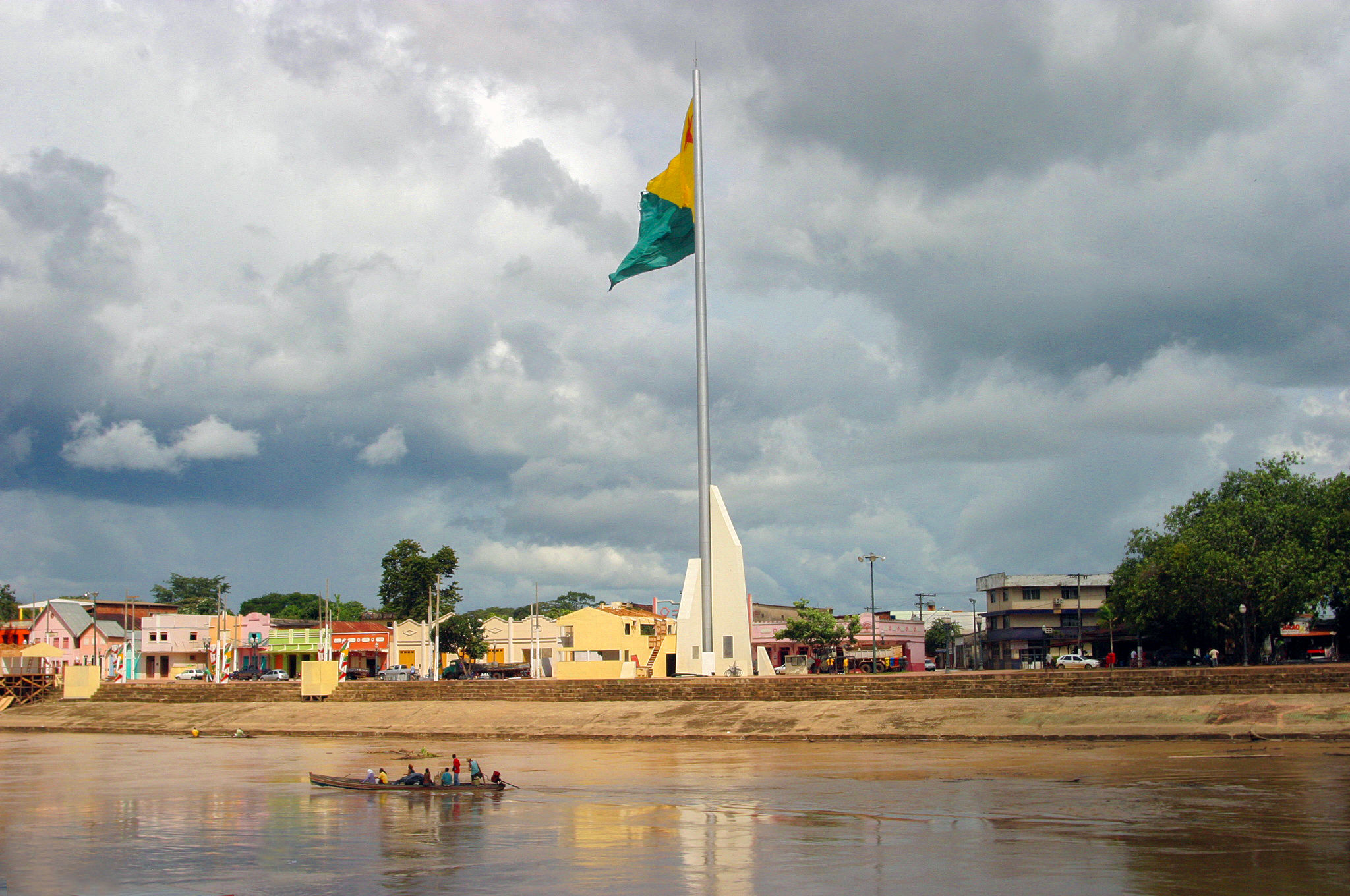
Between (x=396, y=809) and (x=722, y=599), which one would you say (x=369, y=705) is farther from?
(x=396, y=809)

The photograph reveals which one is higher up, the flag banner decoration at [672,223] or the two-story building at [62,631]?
the flag banner decoration at [672,223]

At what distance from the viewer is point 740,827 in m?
16.4

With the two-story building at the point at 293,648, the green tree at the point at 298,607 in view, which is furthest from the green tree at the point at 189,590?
the two-story building at the point at 293,648

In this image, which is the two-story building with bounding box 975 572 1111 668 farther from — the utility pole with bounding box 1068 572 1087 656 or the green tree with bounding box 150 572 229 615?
the green tree with bounding box 150 572 229 615

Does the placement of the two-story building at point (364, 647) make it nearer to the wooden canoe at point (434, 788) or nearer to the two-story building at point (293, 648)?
the two-story building at point (293, 648)

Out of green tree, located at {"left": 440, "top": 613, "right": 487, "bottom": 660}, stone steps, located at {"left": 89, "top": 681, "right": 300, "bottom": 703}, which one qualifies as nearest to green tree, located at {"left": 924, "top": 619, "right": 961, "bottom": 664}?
green tree, located at {"left": 440, "top": 613, "right": 487, "bottom": 660}

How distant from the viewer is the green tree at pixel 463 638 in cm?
7456

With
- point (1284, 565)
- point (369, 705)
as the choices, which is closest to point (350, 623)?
point (369, 705)

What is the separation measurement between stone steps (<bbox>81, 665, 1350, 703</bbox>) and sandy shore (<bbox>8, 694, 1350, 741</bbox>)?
356 millimetres

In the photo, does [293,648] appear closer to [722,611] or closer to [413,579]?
[413,579]

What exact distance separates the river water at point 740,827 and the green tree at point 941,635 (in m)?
83.4

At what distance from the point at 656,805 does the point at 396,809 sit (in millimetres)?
4539

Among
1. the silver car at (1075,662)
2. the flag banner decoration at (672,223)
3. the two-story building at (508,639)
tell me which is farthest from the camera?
the two-story building at (508,639)

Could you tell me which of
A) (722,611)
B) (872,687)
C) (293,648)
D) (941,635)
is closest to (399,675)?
(293,648)
